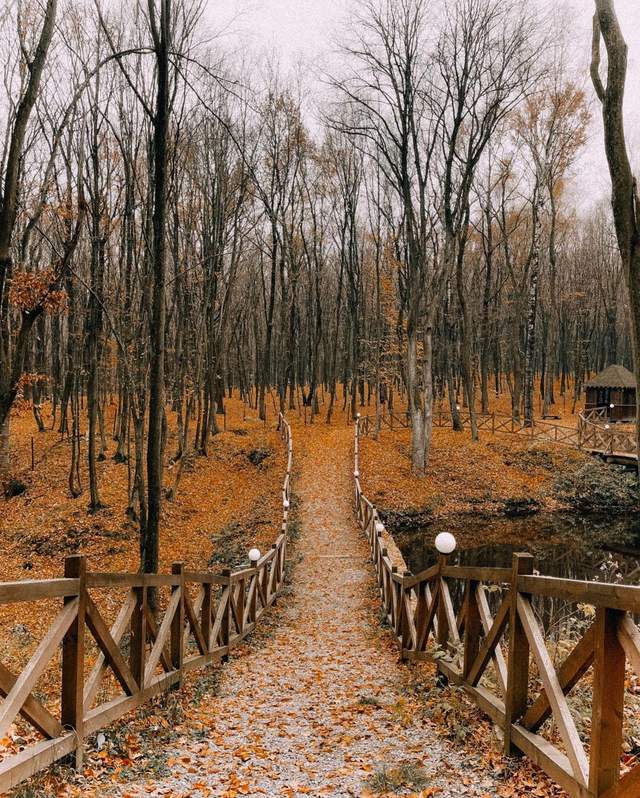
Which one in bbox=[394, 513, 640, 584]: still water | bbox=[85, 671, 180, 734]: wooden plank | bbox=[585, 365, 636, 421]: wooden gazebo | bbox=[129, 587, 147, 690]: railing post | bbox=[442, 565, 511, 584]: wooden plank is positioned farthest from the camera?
bbox=[585, 365, 636, 421]: wooden gazebo

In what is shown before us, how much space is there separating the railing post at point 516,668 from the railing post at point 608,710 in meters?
1.09

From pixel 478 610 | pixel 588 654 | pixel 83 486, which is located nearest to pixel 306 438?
pixel 83 486

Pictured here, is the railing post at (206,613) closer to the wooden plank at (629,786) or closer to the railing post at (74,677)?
the railing post at (74,677)

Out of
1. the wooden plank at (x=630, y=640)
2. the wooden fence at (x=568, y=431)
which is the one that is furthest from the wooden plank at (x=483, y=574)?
the wooden fence at (x=568, y=431)

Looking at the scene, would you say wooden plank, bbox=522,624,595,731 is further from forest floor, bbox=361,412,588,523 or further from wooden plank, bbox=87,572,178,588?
forest floor, bbox=361,412,588,523

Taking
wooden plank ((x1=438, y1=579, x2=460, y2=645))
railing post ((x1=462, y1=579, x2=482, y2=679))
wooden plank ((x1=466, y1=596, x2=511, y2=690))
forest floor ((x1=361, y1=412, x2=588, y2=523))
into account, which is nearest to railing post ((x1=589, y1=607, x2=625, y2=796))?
wooden plank ((x1=466, y1=596, x2=511, y2=690))

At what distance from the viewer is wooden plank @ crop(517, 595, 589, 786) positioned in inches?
104

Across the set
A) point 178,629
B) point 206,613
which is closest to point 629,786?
point 178,629

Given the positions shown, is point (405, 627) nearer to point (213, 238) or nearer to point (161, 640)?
point (161, 640)

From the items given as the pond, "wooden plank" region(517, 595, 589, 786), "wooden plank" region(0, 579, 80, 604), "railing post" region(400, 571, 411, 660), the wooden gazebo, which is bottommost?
the pond

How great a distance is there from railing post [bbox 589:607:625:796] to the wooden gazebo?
105 feet

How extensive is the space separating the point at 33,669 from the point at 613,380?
33.5 metres

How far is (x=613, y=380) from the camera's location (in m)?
31.6

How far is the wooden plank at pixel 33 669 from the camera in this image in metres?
2.82
